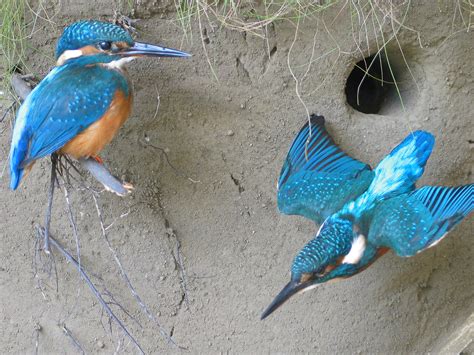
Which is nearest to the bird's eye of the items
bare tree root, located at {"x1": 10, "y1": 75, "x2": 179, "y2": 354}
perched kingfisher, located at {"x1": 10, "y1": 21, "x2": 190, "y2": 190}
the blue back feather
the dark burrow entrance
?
perched kingfisher, located at {"x1": 10, "y1": 21, "x2": 190, "y2": 190}

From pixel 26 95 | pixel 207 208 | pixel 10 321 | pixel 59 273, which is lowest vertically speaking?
pixel 10 321

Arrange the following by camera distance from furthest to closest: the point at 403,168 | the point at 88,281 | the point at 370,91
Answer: the point at 370,91 < the point at 88,281 < the point at 403,168

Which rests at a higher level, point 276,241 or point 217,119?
point 217,119

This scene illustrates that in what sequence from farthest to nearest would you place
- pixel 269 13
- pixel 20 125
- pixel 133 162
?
pixel 133 162
pixel 269 13
pixel 20 125

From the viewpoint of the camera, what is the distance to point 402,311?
1662mm

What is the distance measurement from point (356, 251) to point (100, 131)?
53cm

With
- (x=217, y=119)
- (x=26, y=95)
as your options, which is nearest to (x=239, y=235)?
(x=217, y=119)

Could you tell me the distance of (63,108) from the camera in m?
1.31

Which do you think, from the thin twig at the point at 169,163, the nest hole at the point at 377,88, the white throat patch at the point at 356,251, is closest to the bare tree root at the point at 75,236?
the thin twig at the point at 169,163

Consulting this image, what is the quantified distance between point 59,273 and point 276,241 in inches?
20.2

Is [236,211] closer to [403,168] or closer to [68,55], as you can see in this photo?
[403,168]

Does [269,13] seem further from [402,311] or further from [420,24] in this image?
[402,311]

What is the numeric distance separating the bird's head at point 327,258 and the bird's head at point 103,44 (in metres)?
0.44

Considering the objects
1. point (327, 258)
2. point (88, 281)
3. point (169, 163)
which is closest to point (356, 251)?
point (327, 258)
